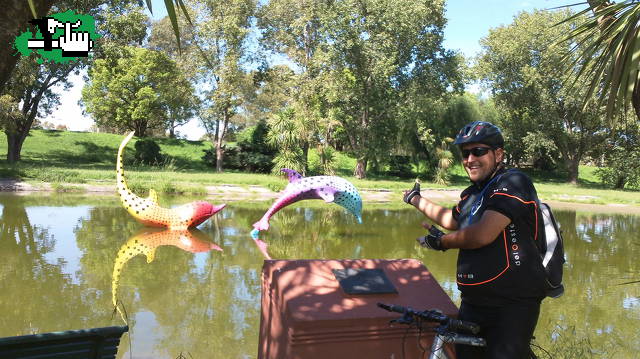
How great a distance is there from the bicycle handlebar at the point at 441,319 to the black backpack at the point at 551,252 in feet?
1.23

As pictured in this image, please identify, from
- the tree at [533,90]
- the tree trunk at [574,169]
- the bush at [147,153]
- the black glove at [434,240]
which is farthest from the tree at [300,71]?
the black glove at [434,240]

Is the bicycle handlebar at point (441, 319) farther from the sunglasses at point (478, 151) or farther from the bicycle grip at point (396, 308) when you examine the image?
the sunglasses at point (478, 151)

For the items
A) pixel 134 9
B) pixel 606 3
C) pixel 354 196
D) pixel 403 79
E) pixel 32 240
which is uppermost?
pixel 134 9

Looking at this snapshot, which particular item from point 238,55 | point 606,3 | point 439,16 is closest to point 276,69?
point 238,55

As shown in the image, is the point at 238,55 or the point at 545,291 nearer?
the point at 545,291

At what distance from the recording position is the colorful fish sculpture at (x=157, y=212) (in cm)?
995

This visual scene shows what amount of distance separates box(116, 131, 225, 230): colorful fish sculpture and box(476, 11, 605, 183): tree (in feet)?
85.0

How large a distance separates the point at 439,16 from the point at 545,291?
26868 mm

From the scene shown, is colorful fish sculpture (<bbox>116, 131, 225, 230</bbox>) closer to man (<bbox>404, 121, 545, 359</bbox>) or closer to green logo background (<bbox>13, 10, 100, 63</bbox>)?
green logo background (<bbox>13, 10, 100, 63</bbox>)

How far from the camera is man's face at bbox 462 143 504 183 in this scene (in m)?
2.29

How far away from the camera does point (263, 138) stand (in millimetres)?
29156

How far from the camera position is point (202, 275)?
21.7ft

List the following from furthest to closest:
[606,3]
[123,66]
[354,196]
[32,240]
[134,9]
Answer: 1. [123,66]
2. [134,9]
3. [354,196]
4. [32,240]
5. [606,3]

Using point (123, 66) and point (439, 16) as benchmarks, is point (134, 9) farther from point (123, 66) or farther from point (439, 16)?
point (439, 16)
